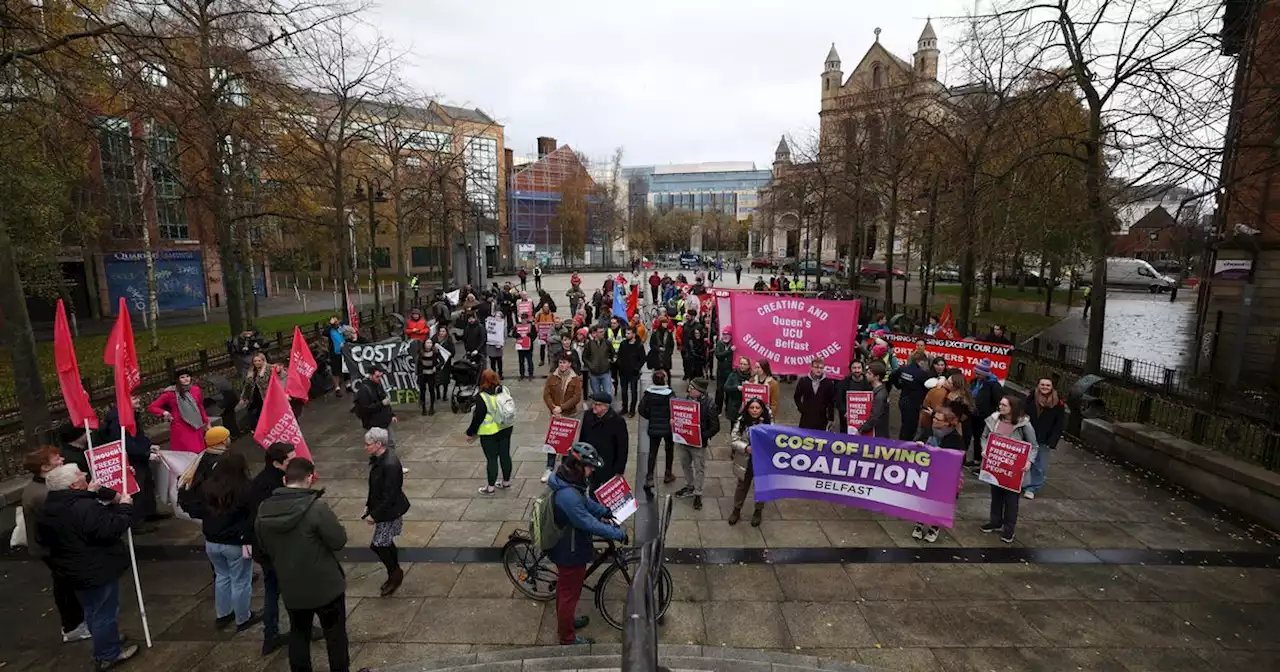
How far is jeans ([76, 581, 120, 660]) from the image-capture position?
4805 millimetres

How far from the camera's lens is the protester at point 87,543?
4.53 metres

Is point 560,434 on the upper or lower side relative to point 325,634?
upper

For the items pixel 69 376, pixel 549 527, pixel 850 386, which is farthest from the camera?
pixel 850 386

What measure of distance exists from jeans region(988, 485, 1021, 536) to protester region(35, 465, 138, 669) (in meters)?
8.55

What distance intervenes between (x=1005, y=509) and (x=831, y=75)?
77812 mm

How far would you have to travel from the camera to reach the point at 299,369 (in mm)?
10516

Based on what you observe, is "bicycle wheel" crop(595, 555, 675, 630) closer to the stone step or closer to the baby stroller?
the stone step

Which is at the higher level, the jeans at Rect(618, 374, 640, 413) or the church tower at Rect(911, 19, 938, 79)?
the church tower at Rect(911, 19, 938, 79)

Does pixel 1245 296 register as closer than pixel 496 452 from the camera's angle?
No

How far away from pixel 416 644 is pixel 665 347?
821 cm

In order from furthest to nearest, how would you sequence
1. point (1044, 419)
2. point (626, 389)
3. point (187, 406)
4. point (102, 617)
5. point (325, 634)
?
point (626, 389)
point (1044, 419)
point (187, 406)
point (102, 617)
point (325, 634)

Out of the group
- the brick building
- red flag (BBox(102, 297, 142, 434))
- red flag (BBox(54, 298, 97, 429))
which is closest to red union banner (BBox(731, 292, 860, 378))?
red flag (BBox(102, 297, 142, 434))

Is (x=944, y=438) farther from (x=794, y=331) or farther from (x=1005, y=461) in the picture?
(x=794, y=331)

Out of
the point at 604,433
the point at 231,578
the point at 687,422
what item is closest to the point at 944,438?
the point at 687,422
